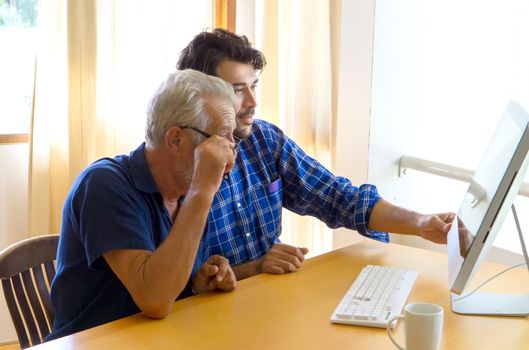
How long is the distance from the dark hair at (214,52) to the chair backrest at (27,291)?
72cm

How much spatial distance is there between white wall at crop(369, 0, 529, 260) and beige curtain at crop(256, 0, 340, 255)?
0.75 ft

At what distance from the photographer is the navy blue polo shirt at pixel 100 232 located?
154cm

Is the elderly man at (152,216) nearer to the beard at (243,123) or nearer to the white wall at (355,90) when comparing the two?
the beard at (243,123)

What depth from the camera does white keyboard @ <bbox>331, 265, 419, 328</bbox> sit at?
1.49 m

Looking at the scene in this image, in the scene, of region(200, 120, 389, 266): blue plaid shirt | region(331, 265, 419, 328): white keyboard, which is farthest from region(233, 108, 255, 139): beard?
region(331, 265, 419, 328): white keyboard

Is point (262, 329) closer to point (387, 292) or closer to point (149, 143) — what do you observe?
point (387, 292)

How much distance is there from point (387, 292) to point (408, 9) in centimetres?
186

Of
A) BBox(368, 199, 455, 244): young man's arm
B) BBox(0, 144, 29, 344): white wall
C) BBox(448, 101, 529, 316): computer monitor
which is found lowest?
BBox(0, 144, 29, 344): white wall

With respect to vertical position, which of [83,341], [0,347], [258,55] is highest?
[258,55]

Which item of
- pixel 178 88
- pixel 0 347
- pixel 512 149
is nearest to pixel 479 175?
pixel 512 149

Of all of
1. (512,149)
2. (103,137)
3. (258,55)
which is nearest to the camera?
(512,149)

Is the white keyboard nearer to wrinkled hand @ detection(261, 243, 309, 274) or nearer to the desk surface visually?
the desk surface

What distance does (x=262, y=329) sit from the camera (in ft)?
4.80

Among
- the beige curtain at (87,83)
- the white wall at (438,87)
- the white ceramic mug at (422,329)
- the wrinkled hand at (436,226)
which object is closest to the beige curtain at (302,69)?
the white wall at (438,87)
